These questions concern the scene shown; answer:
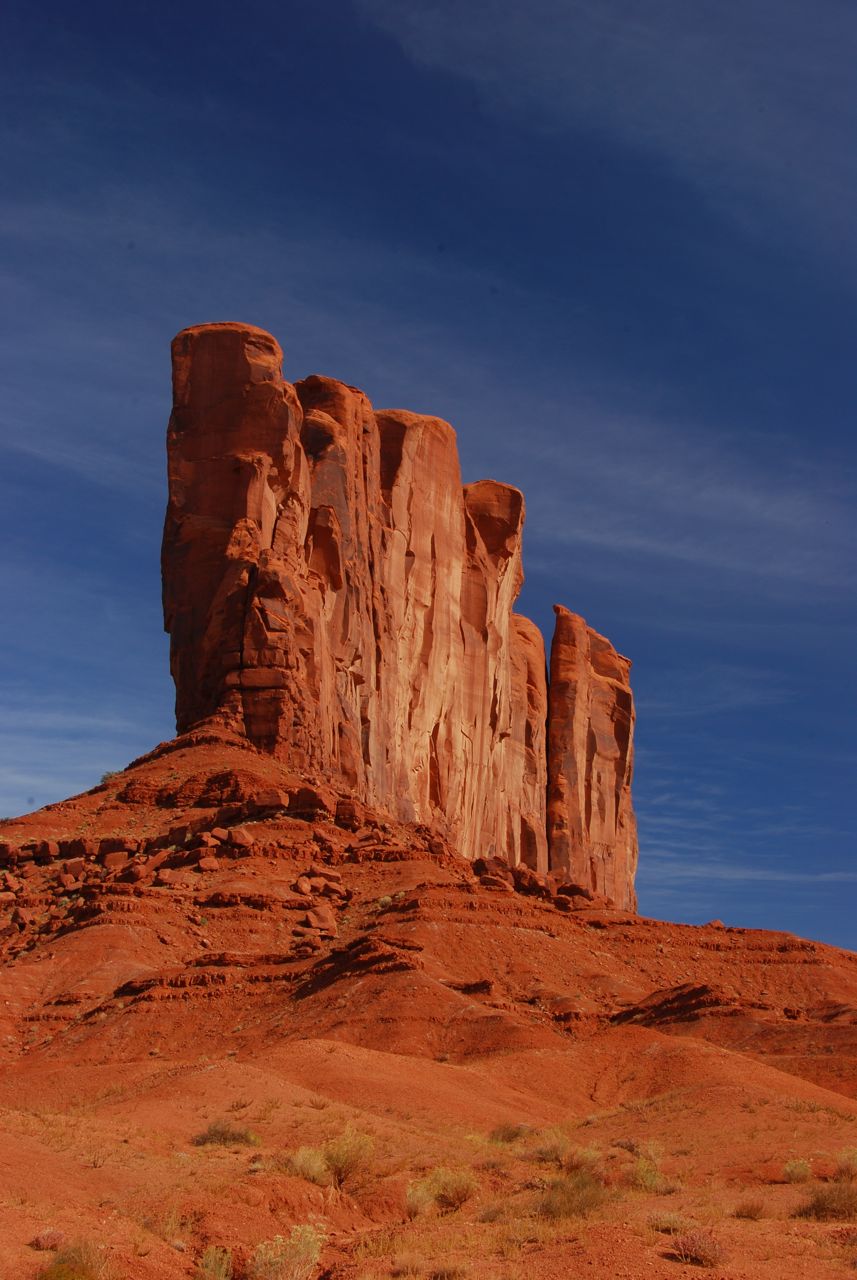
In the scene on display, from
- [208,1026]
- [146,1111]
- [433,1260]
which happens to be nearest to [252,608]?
[208,1026]

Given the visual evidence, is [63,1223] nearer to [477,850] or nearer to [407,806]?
[407,806]

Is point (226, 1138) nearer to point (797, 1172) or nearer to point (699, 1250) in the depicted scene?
point (797, 1172)

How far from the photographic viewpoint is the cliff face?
5766cm

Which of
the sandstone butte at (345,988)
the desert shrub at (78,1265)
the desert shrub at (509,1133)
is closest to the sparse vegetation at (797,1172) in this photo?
the sandstone butte at (345,988)

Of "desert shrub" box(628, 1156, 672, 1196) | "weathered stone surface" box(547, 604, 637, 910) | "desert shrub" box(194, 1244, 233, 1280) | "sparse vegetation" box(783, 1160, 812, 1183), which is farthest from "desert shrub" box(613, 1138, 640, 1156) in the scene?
"weathered stone surface" box(547, 604, 637, 910)

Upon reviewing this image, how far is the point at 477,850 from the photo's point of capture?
285 feet

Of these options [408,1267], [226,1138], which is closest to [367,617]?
[226,1138]

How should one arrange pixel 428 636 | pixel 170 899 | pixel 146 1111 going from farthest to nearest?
1. pixel 428 636
2. pixel 170 899
3. pixel 146 1111

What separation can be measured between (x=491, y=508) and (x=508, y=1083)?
2501 inches

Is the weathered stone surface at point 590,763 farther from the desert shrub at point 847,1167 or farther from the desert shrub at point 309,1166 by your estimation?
the desert shrub at point 309,1166

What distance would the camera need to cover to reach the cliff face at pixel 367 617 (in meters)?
57.7

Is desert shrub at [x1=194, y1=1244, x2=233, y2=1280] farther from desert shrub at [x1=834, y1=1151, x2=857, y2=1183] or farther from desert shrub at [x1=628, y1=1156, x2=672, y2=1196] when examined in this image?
desert shrub at [x1=834, y1=1151, x2=857, y2=1183]

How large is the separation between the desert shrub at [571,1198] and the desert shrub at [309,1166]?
11.1 feet

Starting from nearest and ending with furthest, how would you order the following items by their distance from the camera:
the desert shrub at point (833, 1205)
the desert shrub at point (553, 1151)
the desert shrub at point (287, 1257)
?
1. the desert shrub at point (287, 1257)
2. the desert shrub at point (833, 1205)
3. the desert shrub at point (553, 1151)
